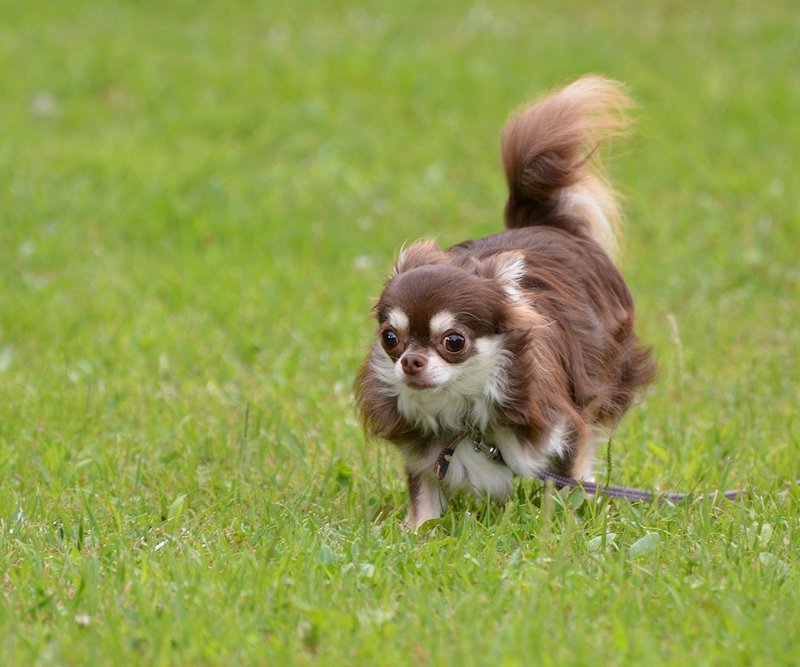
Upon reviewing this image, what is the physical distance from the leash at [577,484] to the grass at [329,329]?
0.07 m

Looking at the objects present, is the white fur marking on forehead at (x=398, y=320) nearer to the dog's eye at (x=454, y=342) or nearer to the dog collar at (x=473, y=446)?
the dog's eye at (x=454, y=342)

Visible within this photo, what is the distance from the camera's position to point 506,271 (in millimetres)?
3902

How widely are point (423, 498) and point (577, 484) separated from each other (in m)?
0.52

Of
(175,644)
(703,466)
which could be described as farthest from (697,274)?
(175,644)

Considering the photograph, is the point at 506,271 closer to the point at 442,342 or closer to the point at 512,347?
the point at 512,347

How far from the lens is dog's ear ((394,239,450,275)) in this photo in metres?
4.01

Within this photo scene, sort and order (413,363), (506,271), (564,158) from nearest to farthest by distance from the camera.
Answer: (413,363) < (506,271) < (564,158)

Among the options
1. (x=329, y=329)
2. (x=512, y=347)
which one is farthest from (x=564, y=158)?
(x=329, y=329)

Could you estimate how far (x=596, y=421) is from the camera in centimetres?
438

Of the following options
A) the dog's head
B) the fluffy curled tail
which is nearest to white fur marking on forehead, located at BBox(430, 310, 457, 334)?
the dog's head

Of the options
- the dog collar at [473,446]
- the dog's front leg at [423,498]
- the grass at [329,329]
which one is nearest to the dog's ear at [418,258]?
the dog collar at [473,446]

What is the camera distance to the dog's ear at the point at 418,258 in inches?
158

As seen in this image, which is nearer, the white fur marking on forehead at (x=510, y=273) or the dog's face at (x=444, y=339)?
the dog's face at (x=444, y=339)

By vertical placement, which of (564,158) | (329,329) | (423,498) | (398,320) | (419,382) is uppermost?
(564,158)
